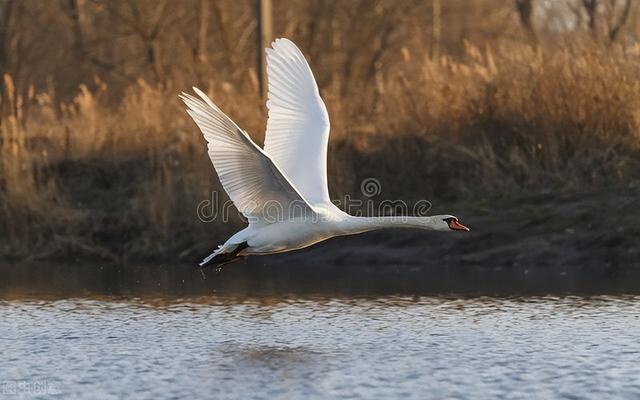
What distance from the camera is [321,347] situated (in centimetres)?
930

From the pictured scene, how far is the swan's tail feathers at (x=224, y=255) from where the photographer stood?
1030 cm

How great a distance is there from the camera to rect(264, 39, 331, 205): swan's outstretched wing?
424 inches

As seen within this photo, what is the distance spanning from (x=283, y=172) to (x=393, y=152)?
292 inches

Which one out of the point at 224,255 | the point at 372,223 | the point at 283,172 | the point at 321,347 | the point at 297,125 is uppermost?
the point at 297,125

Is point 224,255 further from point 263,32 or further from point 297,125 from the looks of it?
point 263,32

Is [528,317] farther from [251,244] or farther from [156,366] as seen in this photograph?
[156,366]

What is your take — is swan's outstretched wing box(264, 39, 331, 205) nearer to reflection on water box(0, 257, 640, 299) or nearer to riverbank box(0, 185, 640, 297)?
reflection on water box(0, 257, 640, 299)

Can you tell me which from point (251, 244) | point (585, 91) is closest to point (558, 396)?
point (251, 244)

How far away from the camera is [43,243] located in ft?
54.9

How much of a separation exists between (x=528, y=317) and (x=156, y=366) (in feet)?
11.1

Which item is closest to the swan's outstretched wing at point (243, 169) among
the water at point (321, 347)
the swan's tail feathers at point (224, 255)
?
the swan's tail feathers at point (224, 255)

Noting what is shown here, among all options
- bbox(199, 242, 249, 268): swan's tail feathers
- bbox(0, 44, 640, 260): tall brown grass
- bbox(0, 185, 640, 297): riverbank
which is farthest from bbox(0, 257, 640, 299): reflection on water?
bbox(199, 242, 249, 268): swan's tail feathers

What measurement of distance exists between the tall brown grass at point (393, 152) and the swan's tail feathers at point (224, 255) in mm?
5873

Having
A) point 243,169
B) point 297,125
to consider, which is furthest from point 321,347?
point 297,125
